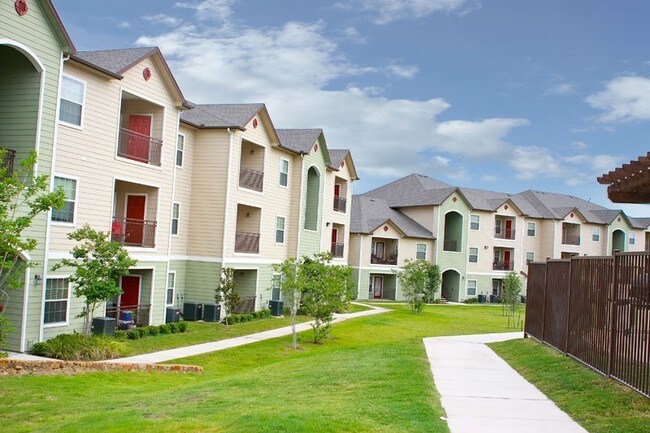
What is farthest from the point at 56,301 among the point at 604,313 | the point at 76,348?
the point at 604,313

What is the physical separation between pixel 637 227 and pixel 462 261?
24472mm

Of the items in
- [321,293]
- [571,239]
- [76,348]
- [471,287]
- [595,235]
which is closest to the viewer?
[76,348]

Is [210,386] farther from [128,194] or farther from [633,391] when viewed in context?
[128,194]

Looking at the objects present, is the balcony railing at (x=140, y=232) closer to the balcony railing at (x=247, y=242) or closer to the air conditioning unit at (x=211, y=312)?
the air conditioning unit at (x=211, y=312)

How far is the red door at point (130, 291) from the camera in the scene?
2483cm

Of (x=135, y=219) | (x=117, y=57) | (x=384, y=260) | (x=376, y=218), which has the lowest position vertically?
(x=384, y=260)

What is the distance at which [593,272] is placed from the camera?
37.6 feet

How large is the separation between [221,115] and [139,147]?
6674 millimetres

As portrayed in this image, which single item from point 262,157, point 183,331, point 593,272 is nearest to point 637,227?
point 262,157

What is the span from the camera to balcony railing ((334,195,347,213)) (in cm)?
4156

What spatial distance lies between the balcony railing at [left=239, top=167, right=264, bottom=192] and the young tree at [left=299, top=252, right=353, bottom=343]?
20.6ft

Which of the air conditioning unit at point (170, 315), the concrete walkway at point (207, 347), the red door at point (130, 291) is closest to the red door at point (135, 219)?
the red door at point (130, 291)

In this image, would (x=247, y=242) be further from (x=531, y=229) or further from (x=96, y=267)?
(x=531, y=229)

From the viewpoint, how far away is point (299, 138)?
117 feet
